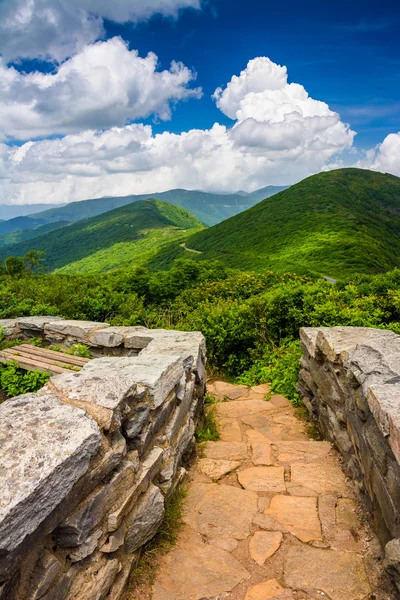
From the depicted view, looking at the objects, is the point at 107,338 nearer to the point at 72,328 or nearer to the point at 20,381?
the point at 72,328

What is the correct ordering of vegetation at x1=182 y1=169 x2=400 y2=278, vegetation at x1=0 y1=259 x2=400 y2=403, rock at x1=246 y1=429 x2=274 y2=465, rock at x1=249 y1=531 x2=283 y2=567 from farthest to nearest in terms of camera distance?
vegetation at x1=182 y1=169 x2=400 y2=278 < vegetation at x1=0 y1=259 x2=400 y2=403 < rock at x1=246 y1=429 x2=274 y2=465 < rock at x1=249 y1=531 x2=283 y2=567

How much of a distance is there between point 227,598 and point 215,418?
3.41m

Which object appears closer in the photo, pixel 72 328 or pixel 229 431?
pixel 229 431

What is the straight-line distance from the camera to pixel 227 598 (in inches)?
99.0

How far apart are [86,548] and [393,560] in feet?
5.89

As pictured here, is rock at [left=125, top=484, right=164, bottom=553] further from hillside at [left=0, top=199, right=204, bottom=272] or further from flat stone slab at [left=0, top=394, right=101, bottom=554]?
hillside at [left=0, top=199, right=204, bottom=272]

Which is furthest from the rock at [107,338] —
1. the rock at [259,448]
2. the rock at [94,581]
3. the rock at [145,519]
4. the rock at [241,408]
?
the rock at [94,581]

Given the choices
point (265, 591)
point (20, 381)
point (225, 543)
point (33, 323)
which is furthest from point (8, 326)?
point (265, 591)

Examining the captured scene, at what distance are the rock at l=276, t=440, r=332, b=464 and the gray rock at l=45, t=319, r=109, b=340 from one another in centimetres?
354

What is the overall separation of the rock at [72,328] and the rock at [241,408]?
8.15ft

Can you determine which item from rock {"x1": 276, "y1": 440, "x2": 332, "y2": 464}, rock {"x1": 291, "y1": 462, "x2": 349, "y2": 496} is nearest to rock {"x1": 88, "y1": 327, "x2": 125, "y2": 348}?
rock {"x1": 276, "y1": 440, "x2": 332, "y2": 464}

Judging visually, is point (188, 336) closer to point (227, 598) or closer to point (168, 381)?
point (168, 381)

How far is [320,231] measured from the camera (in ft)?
269

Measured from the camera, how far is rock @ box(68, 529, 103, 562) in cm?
217
